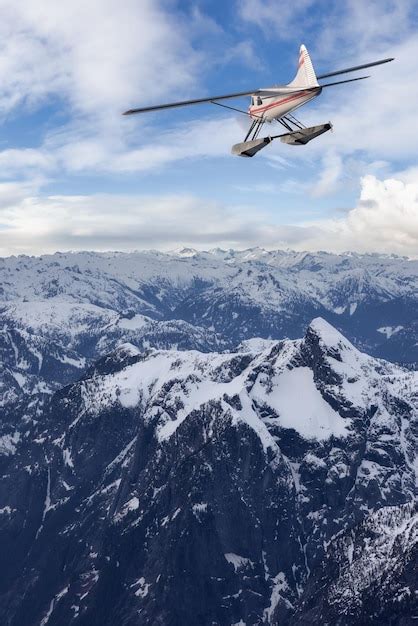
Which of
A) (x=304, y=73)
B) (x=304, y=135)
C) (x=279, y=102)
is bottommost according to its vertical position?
(x=304, y=135)

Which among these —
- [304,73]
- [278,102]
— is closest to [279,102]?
[278,102]

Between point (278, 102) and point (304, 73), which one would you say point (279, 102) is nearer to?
point (278, 102)

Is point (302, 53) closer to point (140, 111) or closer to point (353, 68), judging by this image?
point (353, 68)

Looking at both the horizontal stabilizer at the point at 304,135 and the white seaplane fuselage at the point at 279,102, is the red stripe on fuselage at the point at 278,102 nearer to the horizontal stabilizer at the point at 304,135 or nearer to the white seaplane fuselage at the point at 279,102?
the white seaplane fuselage at the point at 279,102

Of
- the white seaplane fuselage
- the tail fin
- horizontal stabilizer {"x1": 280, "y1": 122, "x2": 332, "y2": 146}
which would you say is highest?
the tail fin

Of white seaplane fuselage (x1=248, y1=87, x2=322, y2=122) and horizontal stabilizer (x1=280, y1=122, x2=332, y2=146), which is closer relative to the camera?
white seaplane fuselage (x1=248, y1=87, x2=322, y2=122)

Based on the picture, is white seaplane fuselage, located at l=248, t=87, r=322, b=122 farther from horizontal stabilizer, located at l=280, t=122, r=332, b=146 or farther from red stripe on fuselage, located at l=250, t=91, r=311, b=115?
horizontal stabilizer, located at l=280, t=122, r=332, b=146

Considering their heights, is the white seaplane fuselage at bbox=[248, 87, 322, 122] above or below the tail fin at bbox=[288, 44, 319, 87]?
below
